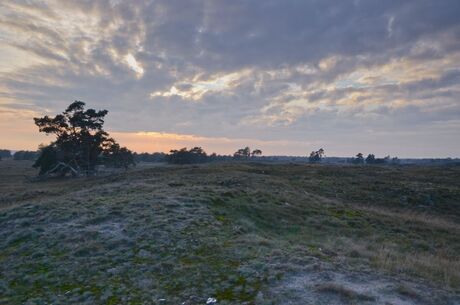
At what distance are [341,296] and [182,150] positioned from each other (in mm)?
87176

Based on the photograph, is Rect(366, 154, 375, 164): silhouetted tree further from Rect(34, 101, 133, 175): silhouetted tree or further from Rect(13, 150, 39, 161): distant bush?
Rect(13, 150, 39, 161): distant bush

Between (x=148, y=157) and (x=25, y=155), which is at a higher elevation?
(x=25, y=155)

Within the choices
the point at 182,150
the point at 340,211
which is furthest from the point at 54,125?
the point at 340,211

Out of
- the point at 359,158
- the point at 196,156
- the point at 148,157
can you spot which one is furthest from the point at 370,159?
the point at 148,157

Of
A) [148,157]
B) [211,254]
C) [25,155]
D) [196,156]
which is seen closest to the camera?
→ [211,254]

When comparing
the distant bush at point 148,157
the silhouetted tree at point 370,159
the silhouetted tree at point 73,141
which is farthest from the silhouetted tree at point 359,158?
the silhouetted tree at point 73,141

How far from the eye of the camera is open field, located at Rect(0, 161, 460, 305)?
8391mm

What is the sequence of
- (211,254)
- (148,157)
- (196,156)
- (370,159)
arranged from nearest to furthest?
(211,254) → (196,156) → (370,159) → (148,157)

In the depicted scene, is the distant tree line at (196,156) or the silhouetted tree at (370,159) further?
the silhouetted tree at (370,159)

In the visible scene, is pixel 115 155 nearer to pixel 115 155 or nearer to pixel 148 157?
pixel 115 155

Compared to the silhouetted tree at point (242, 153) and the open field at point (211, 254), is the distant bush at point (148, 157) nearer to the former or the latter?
the silhouetted tree at point (242, 153)

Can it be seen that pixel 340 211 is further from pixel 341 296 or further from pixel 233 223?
pixel 341 296

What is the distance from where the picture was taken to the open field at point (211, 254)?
8391 millimetres

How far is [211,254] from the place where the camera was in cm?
1105
